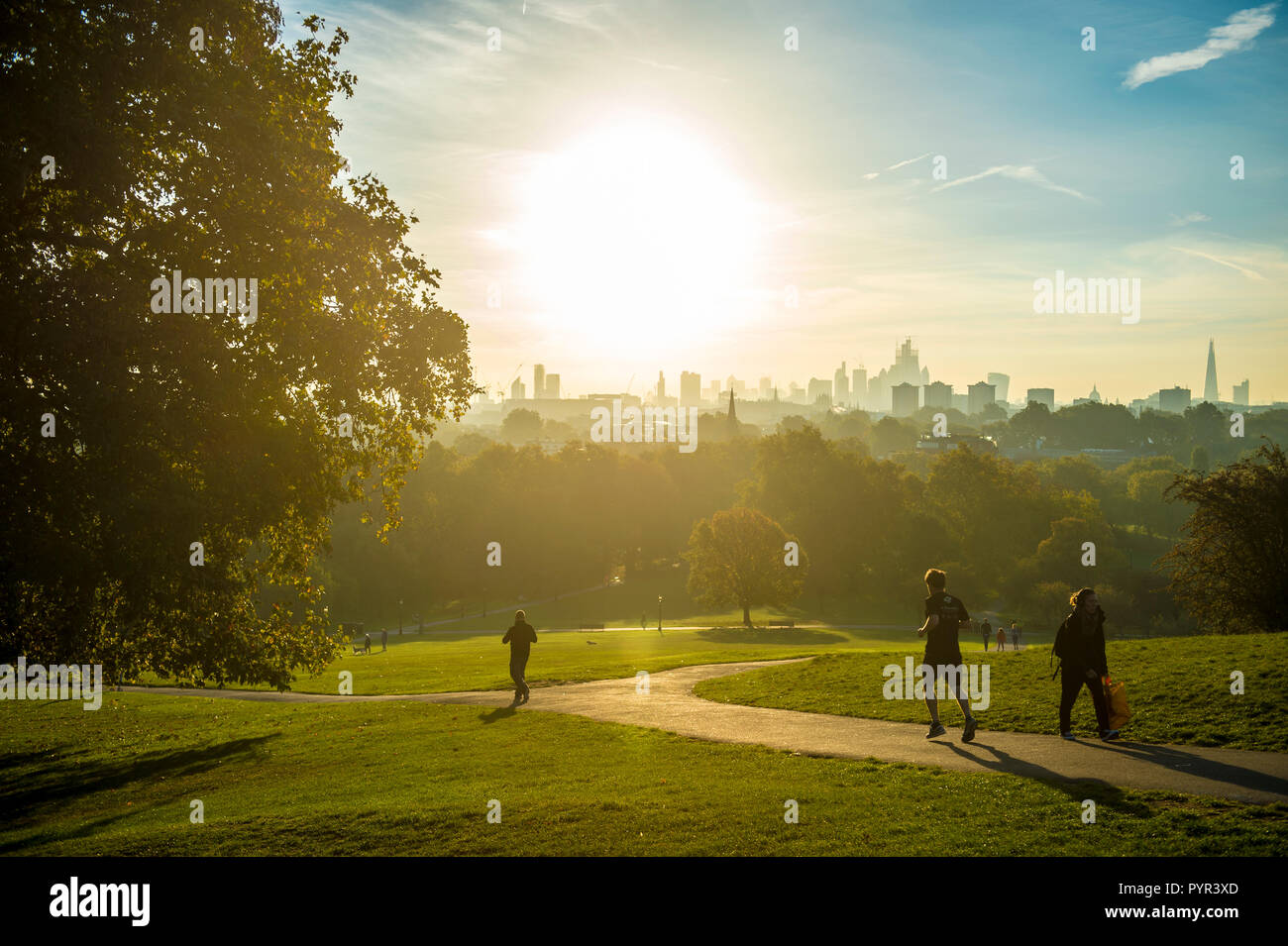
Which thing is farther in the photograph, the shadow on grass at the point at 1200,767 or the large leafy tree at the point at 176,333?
the large leafy tree at the point at 176,333

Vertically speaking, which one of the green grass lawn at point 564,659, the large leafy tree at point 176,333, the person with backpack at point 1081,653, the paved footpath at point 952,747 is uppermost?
the large leafy tree at point 176,333

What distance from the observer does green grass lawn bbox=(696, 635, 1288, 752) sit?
1438cm

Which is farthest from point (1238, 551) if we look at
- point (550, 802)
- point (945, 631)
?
point (550, 802)

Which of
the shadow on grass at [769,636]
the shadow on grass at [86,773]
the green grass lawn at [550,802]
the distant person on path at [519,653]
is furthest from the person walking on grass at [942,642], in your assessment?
the shadow on grass at [769,636]

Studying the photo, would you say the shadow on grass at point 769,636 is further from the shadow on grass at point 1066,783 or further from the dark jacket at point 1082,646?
the shadow on grass at point 1066,783

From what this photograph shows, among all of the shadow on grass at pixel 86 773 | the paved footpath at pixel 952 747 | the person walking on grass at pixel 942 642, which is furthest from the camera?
the shadow on grass at pixel 86 773

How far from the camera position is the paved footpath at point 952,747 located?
11.4m

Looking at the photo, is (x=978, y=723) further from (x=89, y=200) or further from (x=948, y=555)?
(x=948, y=555)

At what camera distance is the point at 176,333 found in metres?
15.1

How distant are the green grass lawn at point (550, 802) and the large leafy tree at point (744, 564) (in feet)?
184

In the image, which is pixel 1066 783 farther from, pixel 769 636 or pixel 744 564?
pixel 744 564

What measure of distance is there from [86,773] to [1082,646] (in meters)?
19.1

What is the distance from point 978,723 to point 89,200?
18.7 meters
